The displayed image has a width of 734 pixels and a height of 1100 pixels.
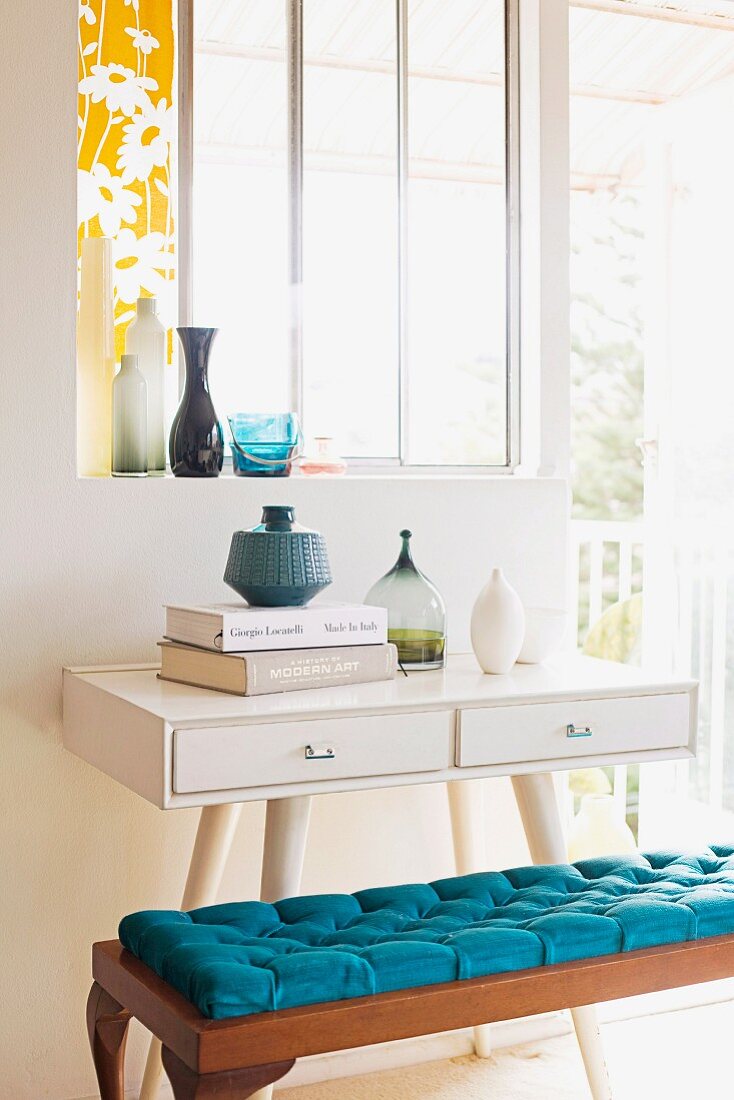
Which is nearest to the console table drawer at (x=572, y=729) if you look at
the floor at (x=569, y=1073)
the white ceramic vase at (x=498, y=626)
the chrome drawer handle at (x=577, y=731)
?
the chrome drawer handle at (x=577, y=731)

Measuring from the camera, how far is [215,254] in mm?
2500

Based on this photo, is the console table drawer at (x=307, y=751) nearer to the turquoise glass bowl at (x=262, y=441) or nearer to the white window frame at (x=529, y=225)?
the turquoise glass bowl at (x=262, y=441)

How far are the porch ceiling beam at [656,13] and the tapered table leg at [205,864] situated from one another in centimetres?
204

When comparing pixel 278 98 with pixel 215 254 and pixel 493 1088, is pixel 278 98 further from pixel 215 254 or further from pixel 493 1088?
pixel 493 1088

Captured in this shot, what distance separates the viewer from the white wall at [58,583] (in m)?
2.18

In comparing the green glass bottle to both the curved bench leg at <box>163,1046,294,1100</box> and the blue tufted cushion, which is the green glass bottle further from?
the curved bench leg at <box>163,1046,294,1100</box>

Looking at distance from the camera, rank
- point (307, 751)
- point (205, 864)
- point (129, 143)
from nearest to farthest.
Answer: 1. point (307, 751)
2. point (205, 864)
3. point (129, 143)

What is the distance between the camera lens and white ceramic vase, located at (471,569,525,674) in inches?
87.3

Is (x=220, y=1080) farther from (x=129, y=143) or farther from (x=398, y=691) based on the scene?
(x=129, y=143)

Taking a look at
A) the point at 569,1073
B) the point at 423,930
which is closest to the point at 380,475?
the point at 423,930

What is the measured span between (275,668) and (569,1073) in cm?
113

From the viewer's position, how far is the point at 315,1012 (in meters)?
1.54

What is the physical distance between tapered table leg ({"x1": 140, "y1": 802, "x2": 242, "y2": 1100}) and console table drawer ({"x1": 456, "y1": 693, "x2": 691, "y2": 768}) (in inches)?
17.6

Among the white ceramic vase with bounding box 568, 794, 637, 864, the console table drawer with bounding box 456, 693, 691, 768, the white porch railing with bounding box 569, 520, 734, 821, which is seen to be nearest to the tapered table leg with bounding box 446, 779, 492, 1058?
the console table drawer with bounding box 456, 693, 691, 768
